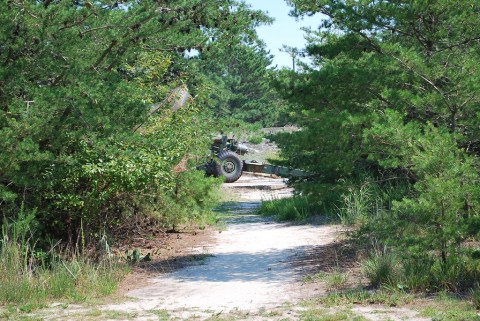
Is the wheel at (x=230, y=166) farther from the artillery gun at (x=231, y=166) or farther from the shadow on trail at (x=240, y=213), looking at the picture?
the shadow on trail at (x=240, y=213)

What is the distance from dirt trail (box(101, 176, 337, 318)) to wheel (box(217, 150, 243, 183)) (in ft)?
34.0

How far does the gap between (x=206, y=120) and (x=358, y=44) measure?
3908mm

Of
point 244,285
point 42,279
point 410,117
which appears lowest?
point 244,285

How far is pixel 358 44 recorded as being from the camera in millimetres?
9867

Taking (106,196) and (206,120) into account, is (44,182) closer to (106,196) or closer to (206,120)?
(106,196)

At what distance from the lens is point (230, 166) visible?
25000mm

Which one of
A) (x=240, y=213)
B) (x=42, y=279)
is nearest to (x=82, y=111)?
(x=42, y=279)

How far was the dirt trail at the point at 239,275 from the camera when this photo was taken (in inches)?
290

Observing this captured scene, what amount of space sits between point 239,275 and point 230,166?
16.1 m

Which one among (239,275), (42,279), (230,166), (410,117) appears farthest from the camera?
(230,166)

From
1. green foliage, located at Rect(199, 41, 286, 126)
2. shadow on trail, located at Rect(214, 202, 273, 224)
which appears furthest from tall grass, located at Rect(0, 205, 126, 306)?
green foliage, located at Rect(199, 41, 286, 126)

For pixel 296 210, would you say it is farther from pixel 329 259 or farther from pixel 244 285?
pixel 244 285

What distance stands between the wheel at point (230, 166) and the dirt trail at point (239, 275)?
10.4 meters

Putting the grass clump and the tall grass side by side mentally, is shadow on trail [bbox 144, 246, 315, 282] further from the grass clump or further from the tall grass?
the grass clump
